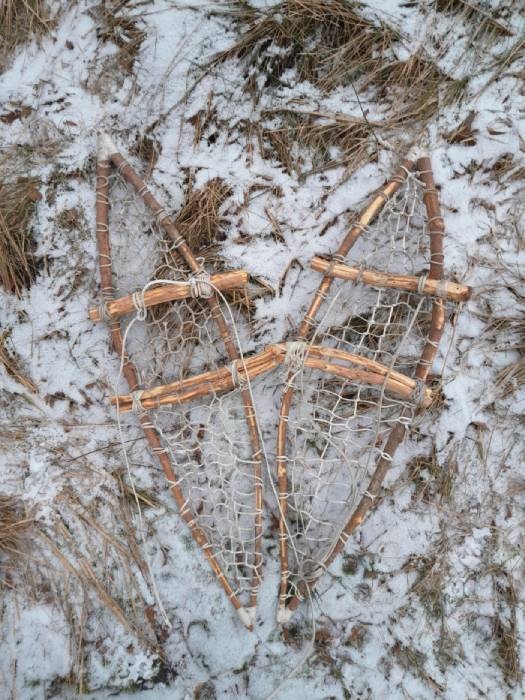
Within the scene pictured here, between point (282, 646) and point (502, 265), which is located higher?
point (502, 265)

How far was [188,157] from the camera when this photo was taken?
2113 millimetres

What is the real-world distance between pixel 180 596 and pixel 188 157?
1738 mm

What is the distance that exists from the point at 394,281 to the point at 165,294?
83cm

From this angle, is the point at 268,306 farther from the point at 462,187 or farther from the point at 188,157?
the point at 462,187

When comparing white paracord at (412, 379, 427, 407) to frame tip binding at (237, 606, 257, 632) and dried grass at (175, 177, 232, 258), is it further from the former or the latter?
frame tip binding at (237, 606, 257, 632)

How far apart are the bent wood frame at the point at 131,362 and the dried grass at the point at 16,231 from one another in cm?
30

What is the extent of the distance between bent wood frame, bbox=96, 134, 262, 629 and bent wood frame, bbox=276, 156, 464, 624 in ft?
0.32

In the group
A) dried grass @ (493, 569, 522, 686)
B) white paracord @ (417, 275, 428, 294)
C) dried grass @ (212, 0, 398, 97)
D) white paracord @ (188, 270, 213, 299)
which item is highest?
dried grass @ (212, 0, 398, 97)

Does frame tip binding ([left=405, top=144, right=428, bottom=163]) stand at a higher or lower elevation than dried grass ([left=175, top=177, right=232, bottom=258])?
higher

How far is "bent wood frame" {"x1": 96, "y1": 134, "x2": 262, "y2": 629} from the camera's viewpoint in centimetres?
202

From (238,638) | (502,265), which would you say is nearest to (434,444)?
(502,265)

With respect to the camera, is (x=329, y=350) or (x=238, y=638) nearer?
(x=329, y=350)

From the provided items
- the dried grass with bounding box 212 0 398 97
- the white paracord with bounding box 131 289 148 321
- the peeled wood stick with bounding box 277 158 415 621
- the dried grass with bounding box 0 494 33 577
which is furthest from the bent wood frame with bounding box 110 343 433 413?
the dried grass with bounding box 212 0 398 97

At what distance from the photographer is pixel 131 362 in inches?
83.7
